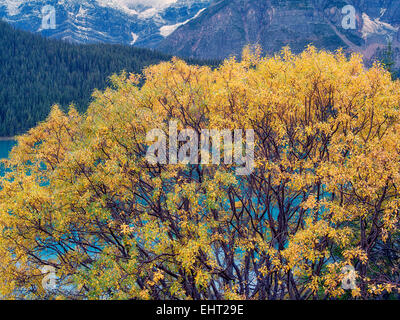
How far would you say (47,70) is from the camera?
166750mm

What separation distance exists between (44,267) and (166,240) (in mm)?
8176

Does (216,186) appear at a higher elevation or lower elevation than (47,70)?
lower

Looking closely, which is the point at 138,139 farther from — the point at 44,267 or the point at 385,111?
the point at 385,111

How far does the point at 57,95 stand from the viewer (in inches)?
5325

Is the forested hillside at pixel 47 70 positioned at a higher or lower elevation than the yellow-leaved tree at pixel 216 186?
higher

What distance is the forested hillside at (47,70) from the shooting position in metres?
121

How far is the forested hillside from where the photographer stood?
121 m

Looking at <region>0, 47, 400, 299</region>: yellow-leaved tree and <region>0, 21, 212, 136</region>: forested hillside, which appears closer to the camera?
<region>0, 47, 400, 299</region>: yellow-leaved tree

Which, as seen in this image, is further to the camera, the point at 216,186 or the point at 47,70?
the point at 47,70

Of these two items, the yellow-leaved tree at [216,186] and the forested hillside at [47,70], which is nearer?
the yellow-leaved tree at [216,186]
